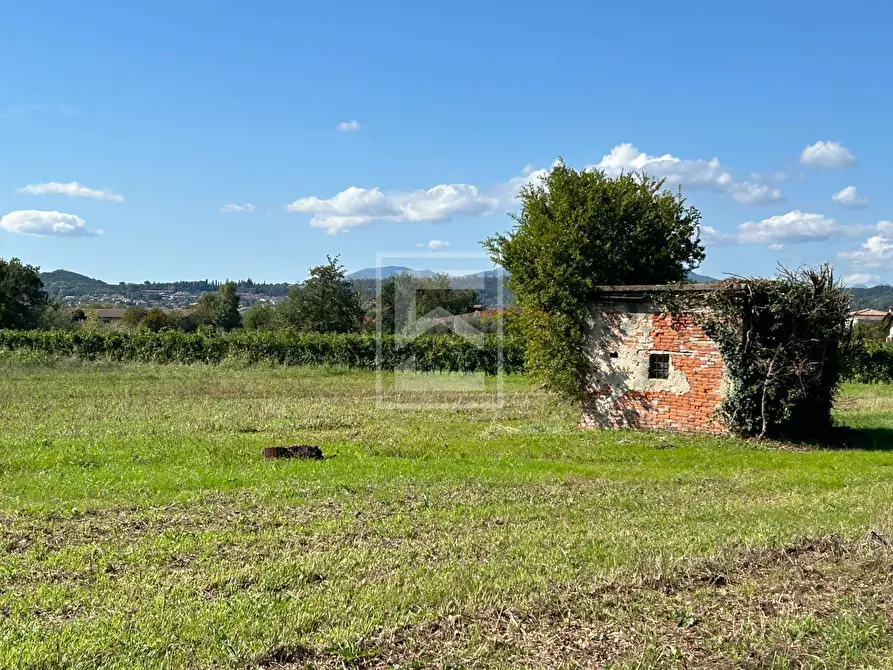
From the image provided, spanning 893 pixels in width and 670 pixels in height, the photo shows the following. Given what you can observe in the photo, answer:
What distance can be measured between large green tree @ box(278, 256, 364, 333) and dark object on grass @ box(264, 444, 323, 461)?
2078 inches

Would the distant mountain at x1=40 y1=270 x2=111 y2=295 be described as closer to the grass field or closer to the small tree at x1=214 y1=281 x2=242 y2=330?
the small tree at x1=214 y1=281 x2=242 y2=330

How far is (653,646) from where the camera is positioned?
4883 mm

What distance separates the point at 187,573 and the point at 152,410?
15856 millimetres

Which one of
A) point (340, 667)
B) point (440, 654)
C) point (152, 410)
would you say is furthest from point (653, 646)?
point (152, 410)

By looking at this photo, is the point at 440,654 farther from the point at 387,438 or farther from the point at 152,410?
the point at 152,410


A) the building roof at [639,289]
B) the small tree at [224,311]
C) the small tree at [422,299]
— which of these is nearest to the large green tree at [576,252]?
the building roof at [639,289]

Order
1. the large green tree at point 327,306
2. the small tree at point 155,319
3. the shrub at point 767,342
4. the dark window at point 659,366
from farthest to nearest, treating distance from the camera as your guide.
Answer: the small tree at point 155,319 < the large green tree at point 327,306 < the dark window at point 659,366 < the shrub at point 767,342

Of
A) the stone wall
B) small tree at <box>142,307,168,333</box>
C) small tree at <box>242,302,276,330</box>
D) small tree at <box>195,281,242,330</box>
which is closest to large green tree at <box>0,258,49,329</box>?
small tree at <box>142,307,168,333</box>

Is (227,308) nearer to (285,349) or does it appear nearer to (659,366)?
(285,349)

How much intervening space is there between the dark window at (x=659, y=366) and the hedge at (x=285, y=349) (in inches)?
815

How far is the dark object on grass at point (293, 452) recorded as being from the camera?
550 inches

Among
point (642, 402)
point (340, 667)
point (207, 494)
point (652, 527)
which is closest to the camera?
point (340, 667)

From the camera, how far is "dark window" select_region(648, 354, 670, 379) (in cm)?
1873

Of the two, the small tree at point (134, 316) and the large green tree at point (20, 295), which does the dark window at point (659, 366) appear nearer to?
the large green tree at point (20, 295)
